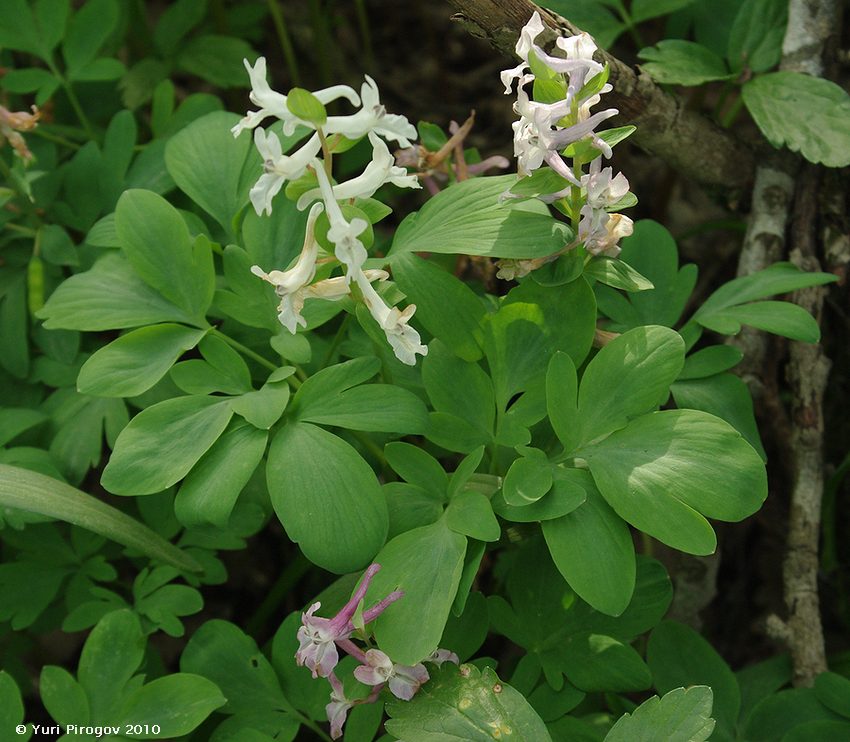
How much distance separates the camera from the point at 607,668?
1359 millimetres

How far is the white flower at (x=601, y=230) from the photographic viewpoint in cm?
123

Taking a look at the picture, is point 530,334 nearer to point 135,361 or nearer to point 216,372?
point 216,372

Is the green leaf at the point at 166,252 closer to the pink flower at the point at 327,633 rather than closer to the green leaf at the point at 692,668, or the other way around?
the pink flower at the point at 327,633

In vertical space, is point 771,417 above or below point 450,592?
below

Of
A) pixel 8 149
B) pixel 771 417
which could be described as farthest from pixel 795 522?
pixel 8 149

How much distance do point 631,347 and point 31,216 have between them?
4.32ft

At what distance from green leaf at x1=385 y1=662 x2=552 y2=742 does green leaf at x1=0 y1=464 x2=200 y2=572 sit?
52 centimetres

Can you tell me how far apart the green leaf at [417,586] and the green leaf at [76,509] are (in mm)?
487

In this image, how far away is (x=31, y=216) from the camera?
5.95ft

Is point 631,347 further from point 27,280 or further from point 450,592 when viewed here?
point 27,280

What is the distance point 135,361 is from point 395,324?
482 mm

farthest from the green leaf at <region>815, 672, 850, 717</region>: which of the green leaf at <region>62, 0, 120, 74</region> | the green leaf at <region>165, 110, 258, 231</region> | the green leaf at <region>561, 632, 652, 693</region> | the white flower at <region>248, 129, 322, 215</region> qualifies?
the green leaf at <region>62, 0, 120, 74</region>

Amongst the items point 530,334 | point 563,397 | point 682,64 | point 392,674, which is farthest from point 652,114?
point 392,674

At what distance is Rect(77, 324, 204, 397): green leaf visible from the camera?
1324 mm
